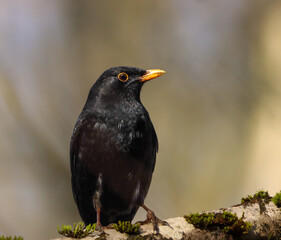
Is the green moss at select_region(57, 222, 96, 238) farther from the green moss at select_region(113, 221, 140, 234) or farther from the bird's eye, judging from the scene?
the bird's eye

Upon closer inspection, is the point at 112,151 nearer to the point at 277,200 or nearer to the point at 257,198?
the point at 257,198

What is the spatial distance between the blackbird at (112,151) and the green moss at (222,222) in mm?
1502

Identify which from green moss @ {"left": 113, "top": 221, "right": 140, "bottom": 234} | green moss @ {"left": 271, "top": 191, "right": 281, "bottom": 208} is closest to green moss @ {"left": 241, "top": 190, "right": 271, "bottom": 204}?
green moss @ {"left": 271, "top": 191, "right": 281, "bottom": 208}

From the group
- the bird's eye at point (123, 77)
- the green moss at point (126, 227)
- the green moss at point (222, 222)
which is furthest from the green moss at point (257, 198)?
the bird's eye at point (123, 77)

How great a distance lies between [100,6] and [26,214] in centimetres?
443

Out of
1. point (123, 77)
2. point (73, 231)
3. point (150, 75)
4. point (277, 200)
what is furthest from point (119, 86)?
point (73, 231)

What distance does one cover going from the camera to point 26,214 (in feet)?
24.3

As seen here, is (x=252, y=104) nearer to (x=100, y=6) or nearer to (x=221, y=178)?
(x=221, y=178)

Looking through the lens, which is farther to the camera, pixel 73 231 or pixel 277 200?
pixel 277 200

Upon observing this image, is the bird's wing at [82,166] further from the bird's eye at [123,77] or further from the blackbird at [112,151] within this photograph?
the bird's eye at [123,77]

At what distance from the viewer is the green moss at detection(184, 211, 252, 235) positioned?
288 cm

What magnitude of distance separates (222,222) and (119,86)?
2382 mm

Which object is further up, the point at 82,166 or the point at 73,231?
the point at 82,166

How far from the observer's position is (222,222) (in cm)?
291
